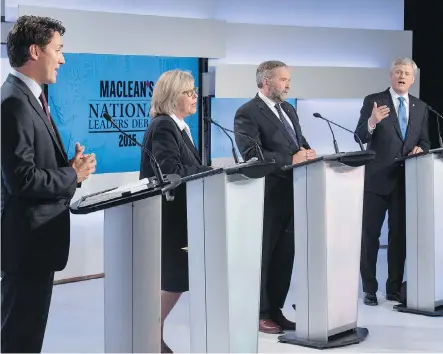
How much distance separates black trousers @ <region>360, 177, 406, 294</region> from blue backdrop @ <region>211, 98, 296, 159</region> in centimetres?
185

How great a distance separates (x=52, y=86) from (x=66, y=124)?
11.8 inches

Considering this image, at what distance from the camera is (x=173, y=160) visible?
13.0 ft

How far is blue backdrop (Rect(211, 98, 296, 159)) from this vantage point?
23.7 feet

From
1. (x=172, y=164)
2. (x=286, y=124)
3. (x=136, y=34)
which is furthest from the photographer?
(x=136, y=34)

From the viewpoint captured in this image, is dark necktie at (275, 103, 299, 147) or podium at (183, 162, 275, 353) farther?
dark necktie at (275, 103, 299, 147)

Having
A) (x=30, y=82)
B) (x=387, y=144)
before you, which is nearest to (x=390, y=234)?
(x=387, y=144)

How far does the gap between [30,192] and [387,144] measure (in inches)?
126

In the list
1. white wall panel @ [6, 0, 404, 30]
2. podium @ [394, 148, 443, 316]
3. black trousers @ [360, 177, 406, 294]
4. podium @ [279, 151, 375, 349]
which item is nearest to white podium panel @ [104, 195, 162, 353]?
podium @ [279, 151, 375, 349]

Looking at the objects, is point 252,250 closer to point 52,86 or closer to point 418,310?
point 418,310

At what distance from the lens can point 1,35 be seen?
575cm

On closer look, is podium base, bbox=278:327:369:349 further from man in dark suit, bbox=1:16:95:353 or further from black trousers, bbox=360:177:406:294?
man in dark suit, bbox=1:16:95:353

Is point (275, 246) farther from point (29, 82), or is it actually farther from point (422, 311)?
point (29, 82)

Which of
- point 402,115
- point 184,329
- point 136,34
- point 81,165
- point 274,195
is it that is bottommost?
point 184,329

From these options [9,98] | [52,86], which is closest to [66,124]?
[52,86]
